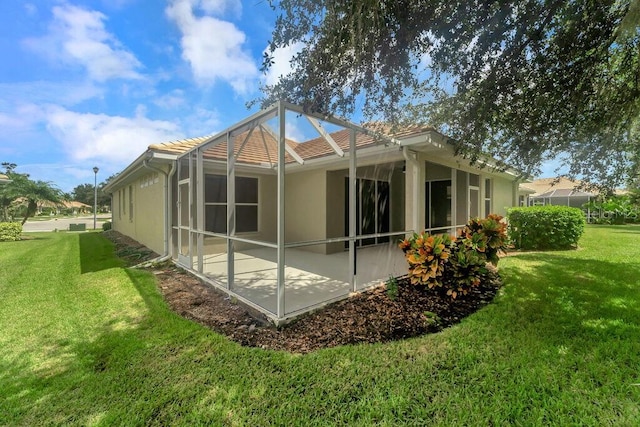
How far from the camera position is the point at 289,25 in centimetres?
366

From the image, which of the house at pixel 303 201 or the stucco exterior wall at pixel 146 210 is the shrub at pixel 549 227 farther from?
the stucco exterior wall at pixel 146 210

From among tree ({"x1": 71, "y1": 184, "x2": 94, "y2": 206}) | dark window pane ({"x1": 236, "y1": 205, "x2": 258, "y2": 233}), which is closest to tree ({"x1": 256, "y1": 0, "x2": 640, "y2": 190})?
dark window pane ({"x1": 236, "y1": 205, "x2": 258, "y2": 233})

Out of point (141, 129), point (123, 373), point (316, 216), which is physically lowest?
point (123, 373)

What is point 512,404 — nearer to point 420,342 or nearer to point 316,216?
point 420,342

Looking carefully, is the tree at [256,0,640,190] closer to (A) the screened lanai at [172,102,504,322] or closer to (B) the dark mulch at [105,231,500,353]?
(A) the screened lanai at [172,102,504,322]

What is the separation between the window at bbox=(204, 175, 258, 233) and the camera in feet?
29.1

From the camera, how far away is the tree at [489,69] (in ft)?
11.6

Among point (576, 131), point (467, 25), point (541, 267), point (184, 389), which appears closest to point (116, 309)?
point (184, 389)

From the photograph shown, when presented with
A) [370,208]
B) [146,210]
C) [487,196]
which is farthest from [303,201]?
[487,196]

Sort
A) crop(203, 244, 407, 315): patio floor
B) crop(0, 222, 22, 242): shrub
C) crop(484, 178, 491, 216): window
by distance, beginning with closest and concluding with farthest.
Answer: crop(203, 244, 407, 315): patio floor < crop(484, 178, 491, 216): window < crop(0, 222, 22, 242): shrub

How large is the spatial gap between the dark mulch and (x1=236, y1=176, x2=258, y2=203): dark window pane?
14.7 feet

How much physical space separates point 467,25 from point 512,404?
436cm

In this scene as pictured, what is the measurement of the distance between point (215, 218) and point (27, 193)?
54.6ft

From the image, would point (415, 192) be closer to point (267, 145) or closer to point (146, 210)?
point (267, 145)
